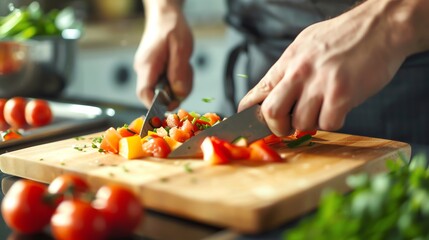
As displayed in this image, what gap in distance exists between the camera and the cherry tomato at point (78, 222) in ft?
3.13

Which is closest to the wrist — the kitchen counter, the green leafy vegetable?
the kitchen counter

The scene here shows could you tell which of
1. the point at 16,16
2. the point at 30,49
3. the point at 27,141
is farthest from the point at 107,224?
the point at 16,16

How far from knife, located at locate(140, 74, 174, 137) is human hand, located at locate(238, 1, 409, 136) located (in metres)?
0.34

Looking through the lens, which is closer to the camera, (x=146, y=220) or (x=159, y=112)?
(x=146, y=220)

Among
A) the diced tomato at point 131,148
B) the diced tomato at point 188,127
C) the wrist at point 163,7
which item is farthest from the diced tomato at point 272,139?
the wrist at point 163,7

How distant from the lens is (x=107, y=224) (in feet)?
3.30

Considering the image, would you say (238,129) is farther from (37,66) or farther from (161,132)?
(37,66)

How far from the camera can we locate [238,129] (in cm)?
144

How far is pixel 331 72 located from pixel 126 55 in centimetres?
263

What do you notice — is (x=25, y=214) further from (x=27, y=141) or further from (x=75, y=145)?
(x=27, y=141)

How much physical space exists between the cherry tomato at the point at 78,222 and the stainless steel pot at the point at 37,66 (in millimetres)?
1411

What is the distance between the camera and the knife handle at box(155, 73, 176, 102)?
70.6 inches

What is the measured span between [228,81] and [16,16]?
2.96ft

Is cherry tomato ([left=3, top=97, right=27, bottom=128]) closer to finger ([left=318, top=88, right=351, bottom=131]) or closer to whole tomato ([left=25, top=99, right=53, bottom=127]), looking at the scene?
whole tomato ([left=25, top=99, right=53, bottom=127])
